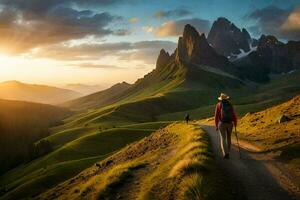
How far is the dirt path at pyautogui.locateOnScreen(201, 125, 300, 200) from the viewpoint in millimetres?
16719

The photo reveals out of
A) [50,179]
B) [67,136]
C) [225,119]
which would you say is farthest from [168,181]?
[67,136]

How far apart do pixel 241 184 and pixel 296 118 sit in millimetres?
21665

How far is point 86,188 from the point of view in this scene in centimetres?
2811

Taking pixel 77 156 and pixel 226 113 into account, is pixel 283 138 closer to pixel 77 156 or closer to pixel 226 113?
pixel 226 113

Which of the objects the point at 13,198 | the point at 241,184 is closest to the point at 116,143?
the point at 13,198

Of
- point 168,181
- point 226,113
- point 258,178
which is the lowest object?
point 168,181

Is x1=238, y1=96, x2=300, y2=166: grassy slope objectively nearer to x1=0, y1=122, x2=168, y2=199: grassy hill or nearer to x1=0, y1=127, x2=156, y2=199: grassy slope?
x1=0, y1=122, x2=168, y2=199: grassy hill

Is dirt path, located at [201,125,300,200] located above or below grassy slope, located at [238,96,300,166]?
below

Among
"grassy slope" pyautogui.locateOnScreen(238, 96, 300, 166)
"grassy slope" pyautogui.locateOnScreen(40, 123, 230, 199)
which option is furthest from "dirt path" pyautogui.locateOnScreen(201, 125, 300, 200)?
"grassy slope" pyautogui.locateOnScreen(238, 96, 300, 166)

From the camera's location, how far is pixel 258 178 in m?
19.2

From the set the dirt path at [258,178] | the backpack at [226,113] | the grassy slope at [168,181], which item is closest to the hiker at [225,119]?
the backpack at [226,113]

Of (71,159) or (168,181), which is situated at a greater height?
(168,181)

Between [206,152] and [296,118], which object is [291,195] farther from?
[296,118]

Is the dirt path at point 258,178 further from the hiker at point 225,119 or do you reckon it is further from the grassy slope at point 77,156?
the grassy slope at point 77,156
